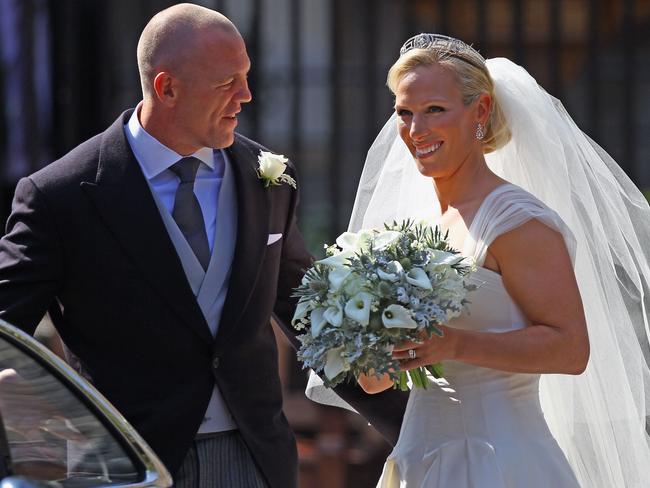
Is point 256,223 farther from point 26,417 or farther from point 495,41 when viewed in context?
point 495,41

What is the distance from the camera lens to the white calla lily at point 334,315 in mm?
2795

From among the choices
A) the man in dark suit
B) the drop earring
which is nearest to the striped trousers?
the man in dark suit

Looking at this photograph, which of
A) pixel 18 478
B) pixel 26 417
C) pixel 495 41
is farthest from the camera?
pixel 495 41

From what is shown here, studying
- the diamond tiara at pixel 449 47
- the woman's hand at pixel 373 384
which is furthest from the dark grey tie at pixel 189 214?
the diamond tiara at pixel 449 47

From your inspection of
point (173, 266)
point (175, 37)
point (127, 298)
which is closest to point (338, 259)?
point (173, 266)

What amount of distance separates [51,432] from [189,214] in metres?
0.89

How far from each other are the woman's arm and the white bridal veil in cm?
34

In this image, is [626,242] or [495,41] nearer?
[626,242]

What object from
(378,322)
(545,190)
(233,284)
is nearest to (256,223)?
(233,284)

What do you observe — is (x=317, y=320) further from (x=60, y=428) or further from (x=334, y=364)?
(x=60, y=428)

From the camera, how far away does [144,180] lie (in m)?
3.13

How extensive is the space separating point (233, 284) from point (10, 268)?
57 cm

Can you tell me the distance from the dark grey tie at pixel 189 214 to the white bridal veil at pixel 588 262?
650 millimetres

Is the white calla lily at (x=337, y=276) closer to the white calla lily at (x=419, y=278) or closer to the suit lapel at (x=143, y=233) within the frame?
the white calla lily at (x=419, y=278)
